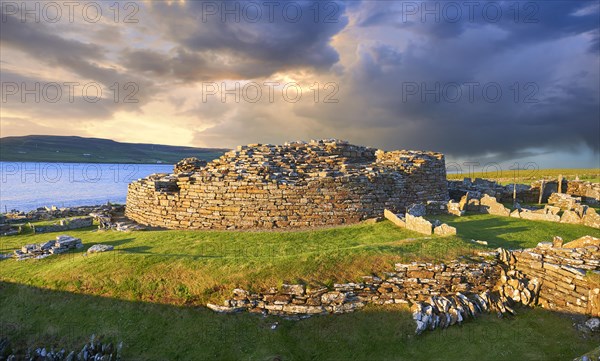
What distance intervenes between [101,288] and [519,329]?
13.9 metres

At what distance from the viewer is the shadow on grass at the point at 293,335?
916 cm

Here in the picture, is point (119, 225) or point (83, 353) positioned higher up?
point (119, 225)

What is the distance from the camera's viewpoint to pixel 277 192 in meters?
17.2

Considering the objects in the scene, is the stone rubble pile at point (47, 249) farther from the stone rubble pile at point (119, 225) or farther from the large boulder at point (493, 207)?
the large boulder at point (493, 207)

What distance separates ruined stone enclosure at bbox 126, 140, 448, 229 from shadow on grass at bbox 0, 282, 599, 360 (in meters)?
7.14

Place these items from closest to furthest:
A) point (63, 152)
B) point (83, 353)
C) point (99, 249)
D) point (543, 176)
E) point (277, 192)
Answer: point (83, 353), point (99, 249), point (277, 192), point (543, 176), point (63, 152)

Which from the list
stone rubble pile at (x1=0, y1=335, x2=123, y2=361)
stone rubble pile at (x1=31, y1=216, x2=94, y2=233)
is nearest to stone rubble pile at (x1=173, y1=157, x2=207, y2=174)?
stone rubble pile at (x1=31, y1=216, x2=94, y2=233)

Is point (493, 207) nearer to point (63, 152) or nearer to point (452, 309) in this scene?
point (452, 309)

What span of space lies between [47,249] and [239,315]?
35.5 feet

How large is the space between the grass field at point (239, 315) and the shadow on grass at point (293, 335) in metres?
0.03

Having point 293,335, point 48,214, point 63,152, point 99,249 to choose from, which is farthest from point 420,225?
point 63,152

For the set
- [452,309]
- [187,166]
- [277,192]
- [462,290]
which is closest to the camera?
[452,309]

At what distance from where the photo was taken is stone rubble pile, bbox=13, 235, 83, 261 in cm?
1472

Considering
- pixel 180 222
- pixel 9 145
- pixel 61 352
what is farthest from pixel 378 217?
pixel 9 145
